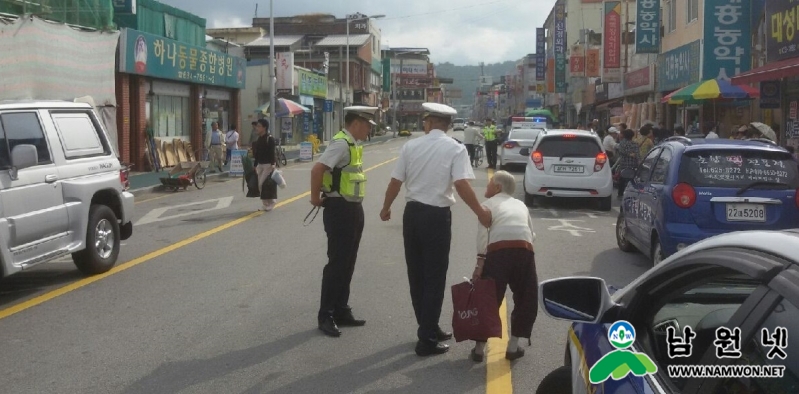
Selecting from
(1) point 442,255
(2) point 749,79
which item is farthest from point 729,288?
(2) point 749,79

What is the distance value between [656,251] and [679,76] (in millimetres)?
20504

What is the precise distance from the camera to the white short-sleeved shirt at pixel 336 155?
22.8 ft

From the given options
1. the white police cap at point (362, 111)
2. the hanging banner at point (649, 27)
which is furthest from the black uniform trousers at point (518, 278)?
the hanging banner at point (649, 27)

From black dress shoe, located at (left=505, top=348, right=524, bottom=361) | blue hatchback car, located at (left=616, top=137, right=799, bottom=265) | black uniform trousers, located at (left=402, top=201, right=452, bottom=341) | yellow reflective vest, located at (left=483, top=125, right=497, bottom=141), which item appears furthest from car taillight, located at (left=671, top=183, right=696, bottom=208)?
yellow reflective vest, located at (left=483, top=125, right=497, bottom=141)

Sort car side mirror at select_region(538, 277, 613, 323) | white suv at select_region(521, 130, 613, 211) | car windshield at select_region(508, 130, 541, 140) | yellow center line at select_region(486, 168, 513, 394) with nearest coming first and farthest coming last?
1. car side mirror at select_region(538, 277, 613, 323)
2. yellow center line at select_region(486, 168, 513, 394)
3. white suv at select_region(521, 130, 613, 211)
4. car windshield at select_region(508, 130, 541, 140)

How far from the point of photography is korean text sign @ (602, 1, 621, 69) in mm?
37875

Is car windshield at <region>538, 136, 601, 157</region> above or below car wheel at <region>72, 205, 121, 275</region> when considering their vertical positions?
above

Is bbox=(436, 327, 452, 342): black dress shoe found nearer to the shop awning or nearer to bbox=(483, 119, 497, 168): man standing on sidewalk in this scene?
the shop awning

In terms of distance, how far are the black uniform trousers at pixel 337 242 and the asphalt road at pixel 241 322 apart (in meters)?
0.34

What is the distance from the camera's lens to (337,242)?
277 inches

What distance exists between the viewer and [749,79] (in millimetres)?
18016

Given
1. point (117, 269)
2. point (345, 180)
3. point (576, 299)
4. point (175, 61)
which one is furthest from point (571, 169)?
point (175, 61)

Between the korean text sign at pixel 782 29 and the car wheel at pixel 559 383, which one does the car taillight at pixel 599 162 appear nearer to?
the korean text sign at pixel 782 29

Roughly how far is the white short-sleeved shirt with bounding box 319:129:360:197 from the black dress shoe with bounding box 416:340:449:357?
1366 millimetres
